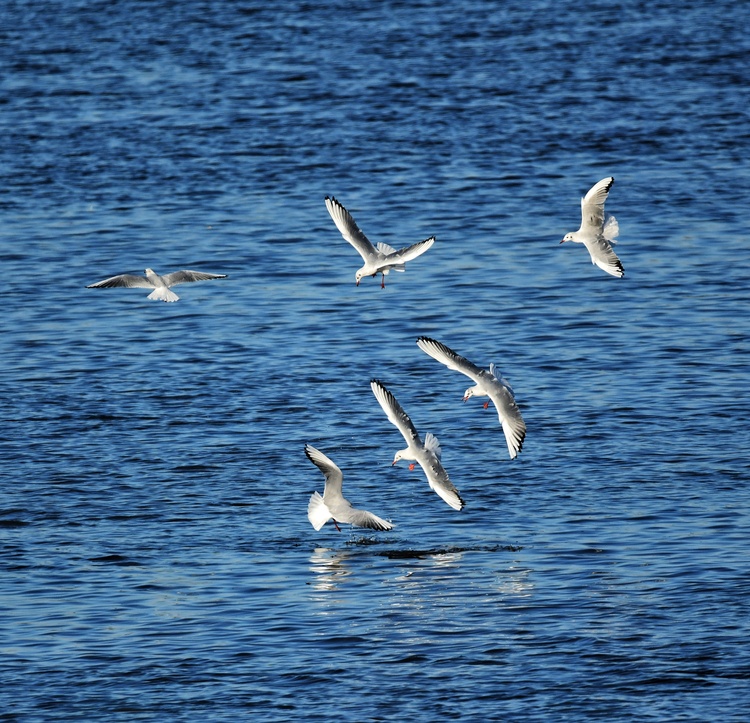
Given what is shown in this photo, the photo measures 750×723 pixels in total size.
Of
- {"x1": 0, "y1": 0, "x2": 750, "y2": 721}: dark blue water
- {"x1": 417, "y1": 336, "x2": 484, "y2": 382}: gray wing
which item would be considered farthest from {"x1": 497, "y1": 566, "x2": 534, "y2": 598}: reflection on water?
{"x1": 417, "y1": 336, "x2": 484, "y2": 382}: gray wing

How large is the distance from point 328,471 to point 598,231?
18.5 ft

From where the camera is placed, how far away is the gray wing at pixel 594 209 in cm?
2111

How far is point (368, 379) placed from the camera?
26484 millimetres

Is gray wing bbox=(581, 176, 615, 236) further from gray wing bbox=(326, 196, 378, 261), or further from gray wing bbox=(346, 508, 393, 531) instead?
gray wing bbox=(346, 508, 393, 531)

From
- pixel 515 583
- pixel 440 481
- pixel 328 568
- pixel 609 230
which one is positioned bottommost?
pixel 328 568

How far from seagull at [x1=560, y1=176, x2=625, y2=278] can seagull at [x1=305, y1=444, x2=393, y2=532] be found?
476 centimetres

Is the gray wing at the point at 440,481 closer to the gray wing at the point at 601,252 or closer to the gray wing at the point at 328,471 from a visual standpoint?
the gray wing at the point at 328,471

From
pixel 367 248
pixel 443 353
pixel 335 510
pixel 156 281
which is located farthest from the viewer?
pixel 156 281

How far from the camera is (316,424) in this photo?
80.0 feet

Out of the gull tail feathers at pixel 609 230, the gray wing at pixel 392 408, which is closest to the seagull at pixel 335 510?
the gray wing at pixel 392 408

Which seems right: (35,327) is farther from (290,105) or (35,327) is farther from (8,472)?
(290,105)

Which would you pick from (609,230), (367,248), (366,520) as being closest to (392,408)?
(366,520)

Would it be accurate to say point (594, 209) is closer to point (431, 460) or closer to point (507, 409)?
point (507, 409)

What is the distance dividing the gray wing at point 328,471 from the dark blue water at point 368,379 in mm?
944
